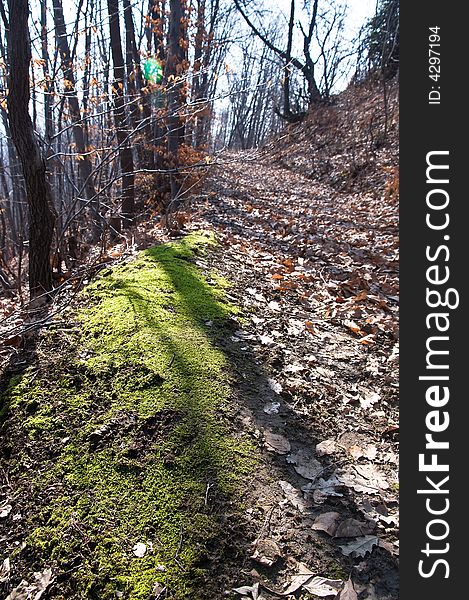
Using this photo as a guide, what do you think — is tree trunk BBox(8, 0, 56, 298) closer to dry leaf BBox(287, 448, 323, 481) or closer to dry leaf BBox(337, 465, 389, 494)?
dry leaf BBox(287, 448, 323, 481)

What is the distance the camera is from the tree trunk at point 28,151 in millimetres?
3662

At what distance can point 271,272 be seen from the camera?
14.8 feet

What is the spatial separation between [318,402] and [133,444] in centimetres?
115

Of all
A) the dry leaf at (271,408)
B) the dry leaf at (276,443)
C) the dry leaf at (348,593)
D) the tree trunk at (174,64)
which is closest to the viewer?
the dry leaf at (348,593)

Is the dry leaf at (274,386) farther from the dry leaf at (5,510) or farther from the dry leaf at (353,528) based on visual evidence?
the dry leaf at (5,510)

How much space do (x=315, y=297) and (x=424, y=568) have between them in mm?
2795

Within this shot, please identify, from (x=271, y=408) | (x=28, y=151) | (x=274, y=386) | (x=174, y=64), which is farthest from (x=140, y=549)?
(x=174, y=64)

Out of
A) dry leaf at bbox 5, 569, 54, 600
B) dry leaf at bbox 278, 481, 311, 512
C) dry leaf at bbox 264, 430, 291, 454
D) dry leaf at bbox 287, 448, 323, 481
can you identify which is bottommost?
dry leaf at bbox 5, 569, 54, 600

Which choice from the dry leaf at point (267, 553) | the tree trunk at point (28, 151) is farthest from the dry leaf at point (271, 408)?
the tree trunk at point (28, 151)

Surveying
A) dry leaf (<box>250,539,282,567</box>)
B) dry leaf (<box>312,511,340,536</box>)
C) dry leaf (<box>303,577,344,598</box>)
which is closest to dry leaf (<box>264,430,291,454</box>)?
dry leaf (<box>312,511,340,536</box>)

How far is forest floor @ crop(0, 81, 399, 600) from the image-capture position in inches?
64.2

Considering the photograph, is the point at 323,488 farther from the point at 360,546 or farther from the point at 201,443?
the point at 201,443

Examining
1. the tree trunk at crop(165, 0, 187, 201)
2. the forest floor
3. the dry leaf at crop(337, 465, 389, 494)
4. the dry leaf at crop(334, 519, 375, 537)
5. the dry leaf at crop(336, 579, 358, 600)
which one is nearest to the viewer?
the dry leaf at crop(336, 579, 358, 600)

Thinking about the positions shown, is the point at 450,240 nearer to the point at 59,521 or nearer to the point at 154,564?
the point at 154,564
